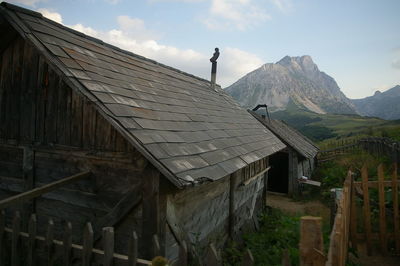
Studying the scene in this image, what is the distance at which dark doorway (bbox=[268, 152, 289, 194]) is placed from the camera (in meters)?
18.3

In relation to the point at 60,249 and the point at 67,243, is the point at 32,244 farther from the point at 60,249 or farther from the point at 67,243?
the point at 67,243

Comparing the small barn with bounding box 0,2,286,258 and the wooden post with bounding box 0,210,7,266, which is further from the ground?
the small barn with bounding box 0,2,286,258

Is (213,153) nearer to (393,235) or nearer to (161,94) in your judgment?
(161,94)

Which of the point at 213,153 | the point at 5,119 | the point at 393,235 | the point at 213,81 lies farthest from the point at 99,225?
the point at 213,81

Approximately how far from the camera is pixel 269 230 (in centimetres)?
909

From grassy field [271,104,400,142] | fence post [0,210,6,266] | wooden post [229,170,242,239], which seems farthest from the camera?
grassy field [271,104,400,142]

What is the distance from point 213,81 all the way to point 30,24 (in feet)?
30.2

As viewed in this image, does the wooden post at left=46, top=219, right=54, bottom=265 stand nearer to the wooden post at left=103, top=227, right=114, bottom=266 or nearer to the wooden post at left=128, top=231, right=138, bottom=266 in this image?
the wooden post at left=103, top=227, right=114, bottom=266

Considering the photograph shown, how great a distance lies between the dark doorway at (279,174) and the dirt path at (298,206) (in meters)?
1.60

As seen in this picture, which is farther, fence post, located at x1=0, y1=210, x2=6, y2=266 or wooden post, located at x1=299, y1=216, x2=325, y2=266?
fence post, located at x1=0, y1=210, x2=6, y2=266

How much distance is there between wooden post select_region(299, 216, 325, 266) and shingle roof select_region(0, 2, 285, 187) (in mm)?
1695

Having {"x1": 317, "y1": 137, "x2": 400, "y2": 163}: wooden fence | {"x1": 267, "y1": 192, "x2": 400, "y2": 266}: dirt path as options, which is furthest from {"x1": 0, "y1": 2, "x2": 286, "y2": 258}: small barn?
{"x1": 317, "y1": 137, "x2": 400, "y2": 163}: wooden fence

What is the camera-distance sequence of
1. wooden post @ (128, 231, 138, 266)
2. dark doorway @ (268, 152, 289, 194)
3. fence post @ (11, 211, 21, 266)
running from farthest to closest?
dark doorway @ (268, 152, 289, 194)
fence post @ (11, 211, 21, 266)
wooden post @ (128, 231, 138, 266)

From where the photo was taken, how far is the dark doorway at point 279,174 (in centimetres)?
1828
